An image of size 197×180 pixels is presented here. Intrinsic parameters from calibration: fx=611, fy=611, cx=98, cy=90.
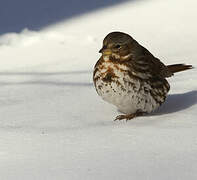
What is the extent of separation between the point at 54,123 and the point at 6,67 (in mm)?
2116

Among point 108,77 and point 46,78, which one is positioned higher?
point 108,77

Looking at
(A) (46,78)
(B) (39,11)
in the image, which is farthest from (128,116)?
(B) (39,11)

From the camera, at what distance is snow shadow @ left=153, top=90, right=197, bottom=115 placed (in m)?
4.07

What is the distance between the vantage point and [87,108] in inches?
166

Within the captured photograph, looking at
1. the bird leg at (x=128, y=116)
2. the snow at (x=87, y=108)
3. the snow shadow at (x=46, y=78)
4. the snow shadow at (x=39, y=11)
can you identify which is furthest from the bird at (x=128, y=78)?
the snow shadow at (x=39, y=11)

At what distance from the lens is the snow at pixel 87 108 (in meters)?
2.91

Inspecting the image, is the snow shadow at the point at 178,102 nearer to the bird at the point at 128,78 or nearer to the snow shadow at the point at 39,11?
the bird at the point at 128,78

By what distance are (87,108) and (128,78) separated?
573mm

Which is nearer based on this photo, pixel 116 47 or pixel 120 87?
pixel 120 87

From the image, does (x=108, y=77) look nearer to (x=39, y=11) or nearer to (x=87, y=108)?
(x=87, y=108)

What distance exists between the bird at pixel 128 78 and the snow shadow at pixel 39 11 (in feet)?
9.80

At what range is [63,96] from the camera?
15.0 feet

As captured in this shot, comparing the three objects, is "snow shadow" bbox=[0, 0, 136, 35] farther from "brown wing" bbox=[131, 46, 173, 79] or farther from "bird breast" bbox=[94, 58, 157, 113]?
"bird breast" bbox=[94, 58, 157, 113]

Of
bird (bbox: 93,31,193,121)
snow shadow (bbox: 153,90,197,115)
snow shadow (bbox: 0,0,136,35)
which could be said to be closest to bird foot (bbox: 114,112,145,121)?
bird (bbox: 93,31,193,121)
